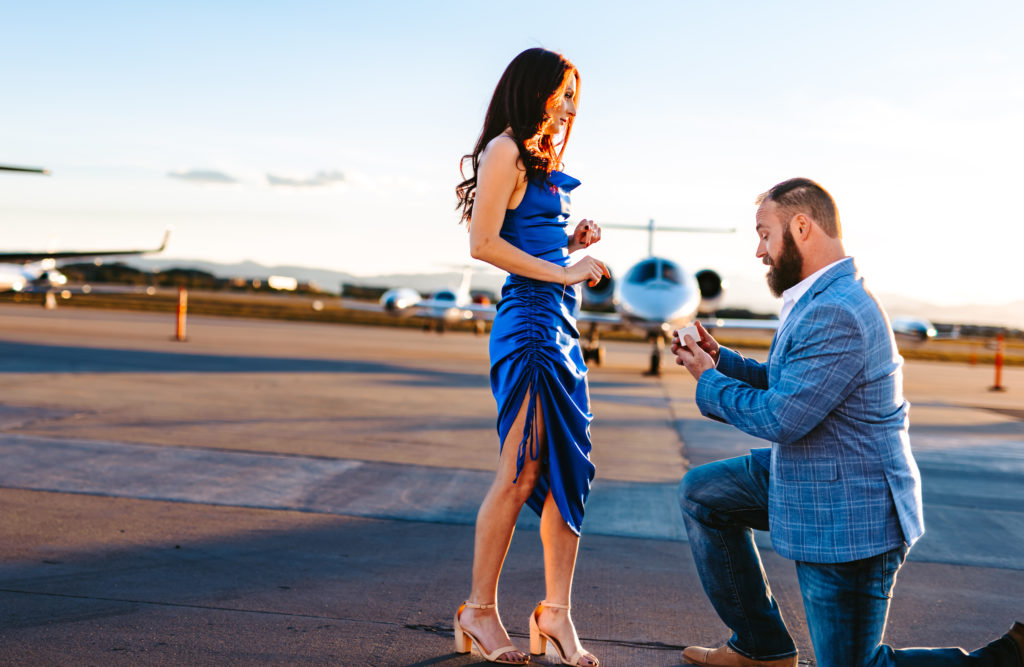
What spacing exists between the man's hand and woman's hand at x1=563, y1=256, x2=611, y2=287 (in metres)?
0.40

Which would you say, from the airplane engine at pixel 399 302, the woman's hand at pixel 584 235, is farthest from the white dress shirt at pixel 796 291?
the airplane engine at pixel 399 302

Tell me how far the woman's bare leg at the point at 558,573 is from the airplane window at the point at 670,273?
1548 cm

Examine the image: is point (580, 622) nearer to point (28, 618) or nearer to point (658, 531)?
point (658, 531)

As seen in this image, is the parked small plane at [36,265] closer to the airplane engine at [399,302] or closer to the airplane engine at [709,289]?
the airplane engine at [399,302]

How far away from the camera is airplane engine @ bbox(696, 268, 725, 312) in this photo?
2153cm

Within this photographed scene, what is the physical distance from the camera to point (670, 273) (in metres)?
18.2

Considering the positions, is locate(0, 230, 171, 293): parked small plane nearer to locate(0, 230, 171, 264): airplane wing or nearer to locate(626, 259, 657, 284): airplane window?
locate(0, 230, 171, 264): airplane wing

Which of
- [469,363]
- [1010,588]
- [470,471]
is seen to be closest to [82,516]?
[470,471]

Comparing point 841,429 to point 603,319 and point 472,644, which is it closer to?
point 472,644

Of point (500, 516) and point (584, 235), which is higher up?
point (584, 235)

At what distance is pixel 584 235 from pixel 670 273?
15.4m

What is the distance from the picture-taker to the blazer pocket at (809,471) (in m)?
2.23

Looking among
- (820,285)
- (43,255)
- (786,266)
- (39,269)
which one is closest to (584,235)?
(786,266)

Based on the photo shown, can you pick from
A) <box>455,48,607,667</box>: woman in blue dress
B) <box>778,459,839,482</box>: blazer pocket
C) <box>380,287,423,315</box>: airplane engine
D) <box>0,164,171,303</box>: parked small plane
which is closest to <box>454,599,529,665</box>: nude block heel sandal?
<box>455,48,607,667</box>: woman in blue dress
